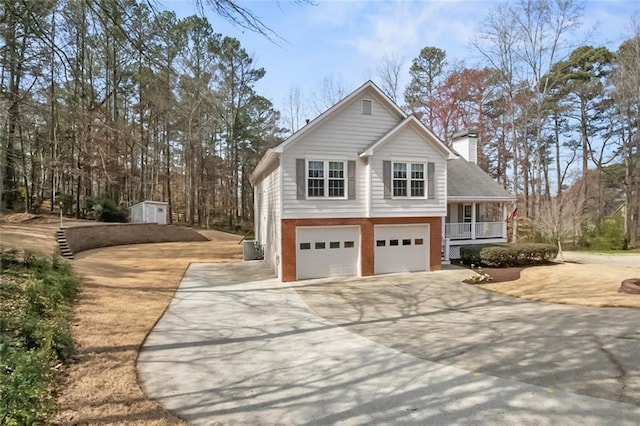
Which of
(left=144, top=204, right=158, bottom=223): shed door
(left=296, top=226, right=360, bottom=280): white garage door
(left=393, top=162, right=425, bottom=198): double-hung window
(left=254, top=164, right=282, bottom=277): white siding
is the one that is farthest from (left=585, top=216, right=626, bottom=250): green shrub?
(left=144, top=204, right=158, bottom=223): shed door

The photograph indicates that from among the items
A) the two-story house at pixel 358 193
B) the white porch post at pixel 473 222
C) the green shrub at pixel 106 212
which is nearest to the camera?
the two-story house at pixel 358 193

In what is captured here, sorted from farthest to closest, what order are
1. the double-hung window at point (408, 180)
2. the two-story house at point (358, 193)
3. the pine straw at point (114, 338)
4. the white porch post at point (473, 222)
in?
the white porch post at point (473, 222) → the double-hung window at point (408, 180) → the two-story house at point (358, 193) → the pine straw at point (114, 338)

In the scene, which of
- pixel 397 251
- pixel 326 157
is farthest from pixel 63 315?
pixel 397 251

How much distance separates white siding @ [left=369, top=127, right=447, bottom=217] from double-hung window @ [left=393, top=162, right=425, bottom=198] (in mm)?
232

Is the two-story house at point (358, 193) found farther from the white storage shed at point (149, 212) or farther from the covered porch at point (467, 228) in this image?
the white storage shed at point (149, 212)

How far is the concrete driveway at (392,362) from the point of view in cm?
448

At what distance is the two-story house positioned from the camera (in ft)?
44.9

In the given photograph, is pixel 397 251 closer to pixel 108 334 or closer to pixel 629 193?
pixel 108 334

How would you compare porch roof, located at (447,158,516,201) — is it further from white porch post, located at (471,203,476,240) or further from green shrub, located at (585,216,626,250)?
green shrub, located at (585,216,626,250)

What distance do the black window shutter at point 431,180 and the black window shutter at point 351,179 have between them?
11.0 ft

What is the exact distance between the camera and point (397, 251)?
1546 centimetres

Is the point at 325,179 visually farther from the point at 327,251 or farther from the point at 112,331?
the point at 112,331

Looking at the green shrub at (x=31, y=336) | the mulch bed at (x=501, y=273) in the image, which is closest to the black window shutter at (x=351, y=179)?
the mulch bed at (x=501, y=273)

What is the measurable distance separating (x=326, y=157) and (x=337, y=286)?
4.94 meters
